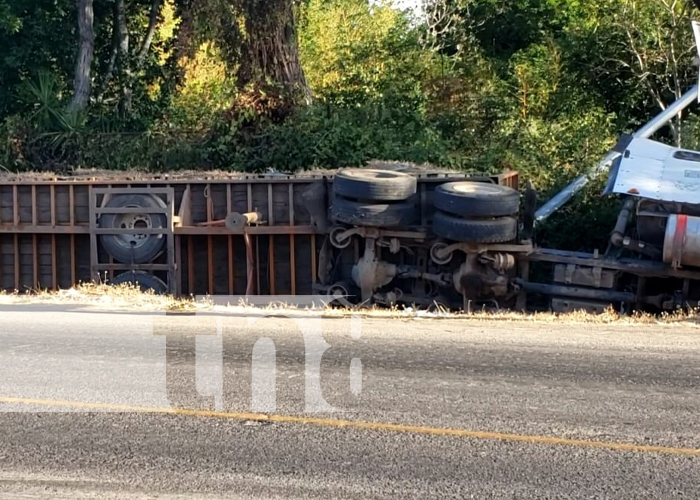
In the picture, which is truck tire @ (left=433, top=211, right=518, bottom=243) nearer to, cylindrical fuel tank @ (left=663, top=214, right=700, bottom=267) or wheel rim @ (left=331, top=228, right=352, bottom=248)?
wheel rim @ (left=331, top=228, right=352, bottom=248)

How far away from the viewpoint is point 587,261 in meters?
11.9

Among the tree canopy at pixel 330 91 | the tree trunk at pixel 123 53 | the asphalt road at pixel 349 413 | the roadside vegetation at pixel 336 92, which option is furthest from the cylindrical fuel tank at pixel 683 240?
the tree trunk at pixel 123 53

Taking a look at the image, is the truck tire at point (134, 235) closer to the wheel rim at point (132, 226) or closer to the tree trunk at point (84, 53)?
the wheel rim at point (132, 226)

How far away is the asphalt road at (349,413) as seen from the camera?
529 cm

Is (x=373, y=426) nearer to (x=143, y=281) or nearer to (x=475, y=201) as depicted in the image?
(x=475, y=201)

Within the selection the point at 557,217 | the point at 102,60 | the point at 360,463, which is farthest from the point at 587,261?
the point at 102,60

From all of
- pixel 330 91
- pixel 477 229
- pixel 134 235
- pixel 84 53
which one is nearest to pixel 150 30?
pixel 84 53

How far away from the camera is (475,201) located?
11750mm

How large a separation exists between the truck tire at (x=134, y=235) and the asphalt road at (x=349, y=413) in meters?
4.22

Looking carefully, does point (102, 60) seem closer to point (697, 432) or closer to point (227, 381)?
point (227, 381)

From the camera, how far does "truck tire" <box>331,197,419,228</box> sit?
12344mm

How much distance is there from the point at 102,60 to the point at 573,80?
12.3 m

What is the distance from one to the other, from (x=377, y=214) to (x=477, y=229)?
1363 millimetres

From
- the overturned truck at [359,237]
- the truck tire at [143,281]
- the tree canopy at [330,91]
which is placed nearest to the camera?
the overturned truck at [359,237]
